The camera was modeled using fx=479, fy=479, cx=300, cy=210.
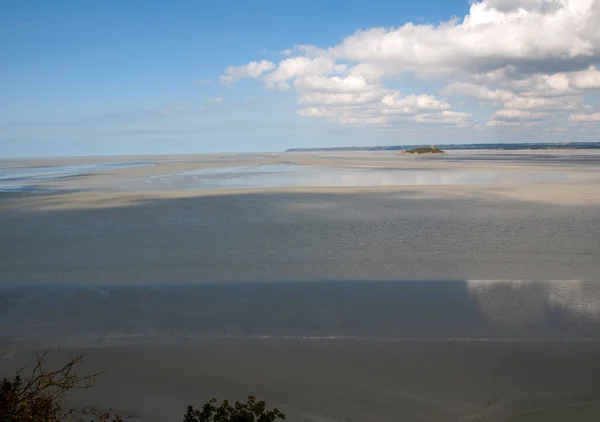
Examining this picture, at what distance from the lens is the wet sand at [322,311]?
498 cm

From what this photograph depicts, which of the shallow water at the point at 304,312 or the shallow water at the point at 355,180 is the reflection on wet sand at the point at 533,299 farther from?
the shallow water at the point at 355,180

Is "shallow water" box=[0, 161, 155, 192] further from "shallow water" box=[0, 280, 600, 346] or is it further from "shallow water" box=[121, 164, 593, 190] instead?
"shallow water" box=[0, 280, 600, 346]

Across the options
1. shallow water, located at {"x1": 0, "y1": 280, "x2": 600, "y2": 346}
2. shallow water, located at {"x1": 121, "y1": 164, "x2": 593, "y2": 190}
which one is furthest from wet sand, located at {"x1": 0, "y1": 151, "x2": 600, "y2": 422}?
shallow water, located at {"x1": 121, "y1": 164, "x2": 593, "y2": 190}

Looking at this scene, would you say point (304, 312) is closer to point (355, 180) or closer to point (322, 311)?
point (322, 311)

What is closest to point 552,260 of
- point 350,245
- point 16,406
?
point 350,245

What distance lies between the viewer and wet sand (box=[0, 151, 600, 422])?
498cm

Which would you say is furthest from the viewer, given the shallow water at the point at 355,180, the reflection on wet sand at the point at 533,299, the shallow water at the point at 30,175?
the shallow water at the point at 30,175

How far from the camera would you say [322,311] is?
727cm

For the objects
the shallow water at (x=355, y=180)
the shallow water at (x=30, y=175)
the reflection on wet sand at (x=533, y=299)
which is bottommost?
the reflection on wet sand at (x=533, y=299)

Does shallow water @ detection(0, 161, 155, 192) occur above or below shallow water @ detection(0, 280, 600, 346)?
above

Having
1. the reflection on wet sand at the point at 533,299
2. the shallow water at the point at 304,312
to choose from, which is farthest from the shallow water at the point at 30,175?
the reflection on wet sand at the point at 533,299

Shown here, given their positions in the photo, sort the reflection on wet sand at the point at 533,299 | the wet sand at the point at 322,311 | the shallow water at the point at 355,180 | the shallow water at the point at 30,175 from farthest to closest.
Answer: the shallow water at the point at 30,175 → the shallow water at the point at 355,180 → the reflection on wet sand at the point at 533,299 → the wet sand at the point at 322,311

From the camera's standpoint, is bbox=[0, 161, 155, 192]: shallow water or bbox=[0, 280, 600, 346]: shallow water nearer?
bbox=[0, 280, 600, 346]: shallow water

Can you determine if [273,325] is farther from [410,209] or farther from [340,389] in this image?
[410,209]
